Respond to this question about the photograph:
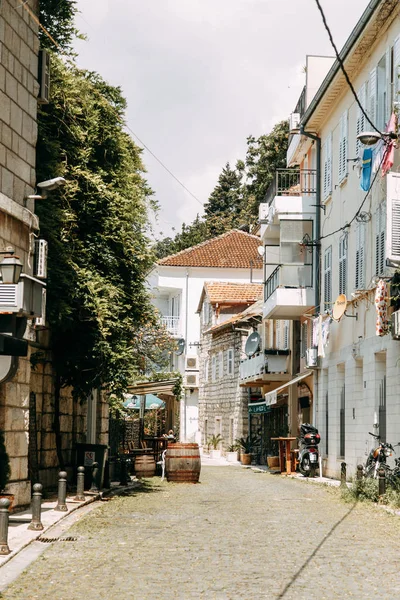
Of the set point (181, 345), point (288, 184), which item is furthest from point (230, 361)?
point (288, 184)

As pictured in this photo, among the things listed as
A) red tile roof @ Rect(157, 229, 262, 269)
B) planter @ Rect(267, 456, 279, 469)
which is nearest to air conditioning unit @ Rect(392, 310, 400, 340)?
planter @ Rect(267, 456, 279, 469)

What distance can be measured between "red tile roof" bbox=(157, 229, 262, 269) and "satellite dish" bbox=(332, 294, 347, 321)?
36413mm

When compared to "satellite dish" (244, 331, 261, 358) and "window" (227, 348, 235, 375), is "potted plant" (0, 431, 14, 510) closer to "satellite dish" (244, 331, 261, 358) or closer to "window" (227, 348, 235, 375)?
"satellite dish" (244, 331, 261, 358)

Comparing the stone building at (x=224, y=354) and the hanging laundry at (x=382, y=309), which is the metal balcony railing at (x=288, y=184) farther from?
the stone building at (x=224, y=354)

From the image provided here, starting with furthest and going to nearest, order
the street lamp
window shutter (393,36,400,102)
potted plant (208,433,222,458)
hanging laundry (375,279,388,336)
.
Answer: potted plant (208,433,222,458) < window shutter (393,36,400,102) < hanging laundry (375,279,388,336) < the street lamp

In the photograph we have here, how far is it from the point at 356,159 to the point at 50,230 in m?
9.11

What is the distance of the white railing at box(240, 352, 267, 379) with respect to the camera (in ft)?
130

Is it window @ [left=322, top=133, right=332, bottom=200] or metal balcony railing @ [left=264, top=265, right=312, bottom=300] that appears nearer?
window @ [left=322, top=133, right=332, bottom=200]

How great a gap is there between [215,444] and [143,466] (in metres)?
23.5

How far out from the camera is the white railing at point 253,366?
39756mm

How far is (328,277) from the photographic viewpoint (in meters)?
30.2

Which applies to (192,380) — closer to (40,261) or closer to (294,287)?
(294,287)

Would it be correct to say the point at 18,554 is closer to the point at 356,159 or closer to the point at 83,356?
the point at 83,356

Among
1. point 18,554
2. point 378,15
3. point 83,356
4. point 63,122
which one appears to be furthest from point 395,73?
point 18,554
